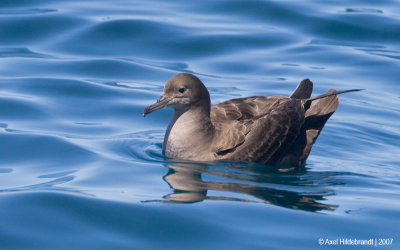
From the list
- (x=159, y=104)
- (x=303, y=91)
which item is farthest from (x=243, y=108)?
(x=159, y=104)

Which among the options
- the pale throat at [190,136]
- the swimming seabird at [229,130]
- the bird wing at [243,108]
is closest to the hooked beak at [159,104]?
the swimming seabird at [229,130]

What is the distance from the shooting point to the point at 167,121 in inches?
346

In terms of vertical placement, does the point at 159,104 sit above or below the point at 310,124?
above

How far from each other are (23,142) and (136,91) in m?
2.67

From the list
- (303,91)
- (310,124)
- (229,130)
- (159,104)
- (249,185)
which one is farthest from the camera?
(303,91)

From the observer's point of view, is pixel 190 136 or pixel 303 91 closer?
pixel 190 136

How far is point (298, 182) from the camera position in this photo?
6.57m

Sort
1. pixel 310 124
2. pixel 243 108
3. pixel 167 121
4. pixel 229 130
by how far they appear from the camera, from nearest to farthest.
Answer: pixel 229 130 → pixel 243 108 → pixel 310 124 → pixel 167 121

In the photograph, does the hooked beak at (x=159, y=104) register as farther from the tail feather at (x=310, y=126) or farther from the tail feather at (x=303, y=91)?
the tail feather at (x=303, y=91)

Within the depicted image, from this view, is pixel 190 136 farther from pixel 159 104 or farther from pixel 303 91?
pixel 303 91

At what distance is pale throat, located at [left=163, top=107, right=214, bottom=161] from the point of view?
703 cm

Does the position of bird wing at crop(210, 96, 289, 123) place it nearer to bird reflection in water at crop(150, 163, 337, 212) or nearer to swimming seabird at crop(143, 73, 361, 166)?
swimming seabird at crop(143, 73, 361, 166)

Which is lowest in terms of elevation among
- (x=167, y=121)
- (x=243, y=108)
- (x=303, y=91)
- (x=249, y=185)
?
(x=249, y=185)

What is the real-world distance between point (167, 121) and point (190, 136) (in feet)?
5.90
